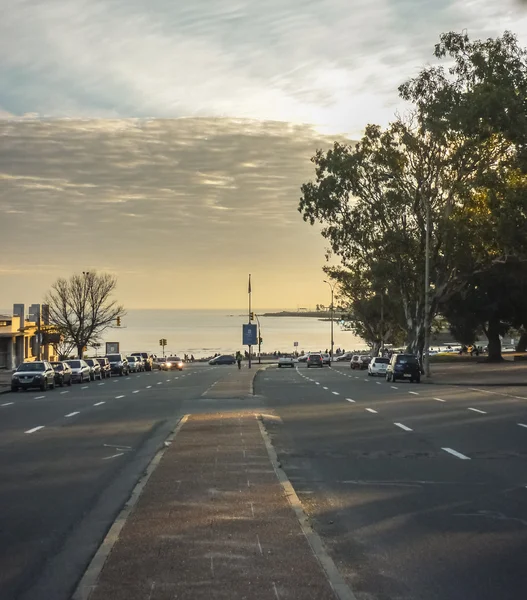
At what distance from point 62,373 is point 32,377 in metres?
7.73

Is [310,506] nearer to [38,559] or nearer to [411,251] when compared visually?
[38,559]

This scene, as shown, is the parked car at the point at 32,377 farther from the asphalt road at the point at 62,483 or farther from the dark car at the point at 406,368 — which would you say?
the dark car at the point at 406,368

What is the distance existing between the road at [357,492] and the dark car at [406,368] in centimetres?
2879

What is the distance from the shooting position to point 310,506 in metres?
11.6

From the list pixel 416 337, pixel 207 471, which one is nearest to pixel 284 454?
pixel 207 471

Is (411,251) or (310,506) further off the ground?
(411,251)

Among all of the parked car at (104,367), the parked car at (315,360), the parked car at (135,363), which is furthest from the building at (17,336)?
the parked car at (315,360)

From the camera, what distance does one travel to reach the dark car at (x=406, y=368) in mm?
57594

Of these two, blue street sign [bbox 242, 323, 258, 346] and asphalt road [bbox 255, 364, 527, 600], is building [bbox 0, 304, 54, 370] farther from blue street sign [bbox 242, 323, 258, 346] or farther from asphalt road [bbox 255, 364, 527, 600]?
asphalt road [bbox 255, 364, 527, 600]

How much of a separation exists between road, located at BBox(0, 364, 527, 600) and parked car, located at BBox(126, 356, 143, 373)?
6300cm

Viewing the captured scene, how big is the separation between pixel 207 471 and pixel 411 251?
51889 mm

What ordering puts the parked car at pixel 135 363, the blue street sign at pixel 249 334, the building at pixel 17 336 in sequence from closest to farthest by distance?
the building at pixel 17 336, the parked car at pixel 135 363, the blue street sign at pixel 249 334

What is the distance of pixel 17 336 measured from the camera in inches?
3723

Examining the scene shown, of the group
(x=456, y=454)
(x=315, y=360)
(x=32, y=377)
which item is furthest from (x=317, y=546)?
(x=315, y=360)
